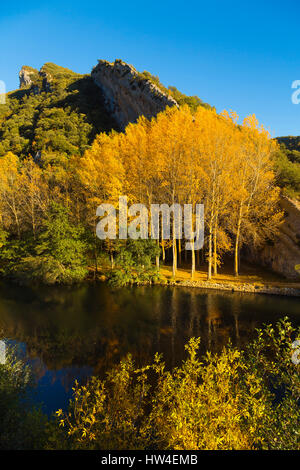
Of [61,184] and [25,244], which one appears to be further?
[61,184]

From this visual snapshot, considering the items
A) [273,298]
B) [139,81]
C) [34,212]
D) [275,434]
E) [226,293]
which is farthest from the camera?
[139,81]

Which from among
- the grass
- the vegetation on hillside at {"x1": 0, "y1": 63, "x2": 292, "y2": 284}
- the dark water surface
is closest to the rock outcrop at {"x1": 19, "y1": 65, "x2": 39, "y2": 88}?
the vegetation on hillside at {"x1": 0, "y1": 63, "x2": 292, "y2": 284}

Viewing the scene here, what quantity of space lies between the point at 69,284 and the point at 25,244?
662 centimetres

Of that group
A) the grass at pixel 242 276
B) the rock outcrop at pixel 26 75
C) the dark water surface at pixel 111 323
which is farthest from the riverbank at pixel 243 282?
the rock outcrop at pixel 26 75

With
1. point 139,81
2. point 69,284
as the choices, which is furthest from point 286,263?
point 139,81

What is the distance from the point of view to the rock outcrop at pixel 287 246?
21.0 m

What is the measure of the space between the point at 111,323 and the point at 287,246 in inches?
638

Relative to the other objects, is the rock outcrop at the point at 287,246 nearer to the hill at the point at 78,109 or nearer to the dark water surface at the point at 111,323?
the dark water surface at the point at 111,323

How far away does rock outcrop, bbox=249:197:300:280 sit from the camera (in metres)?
21.0

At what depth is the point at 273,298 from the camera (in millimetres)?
18297

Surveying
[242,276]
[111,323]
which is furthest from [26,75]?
[111,323]

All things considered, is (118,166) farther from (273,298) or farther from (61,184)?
(273,298)

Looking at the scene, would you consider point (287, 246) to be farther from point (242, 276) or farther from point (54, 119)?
point (54, 119)

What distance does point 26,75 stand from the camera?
118 m
